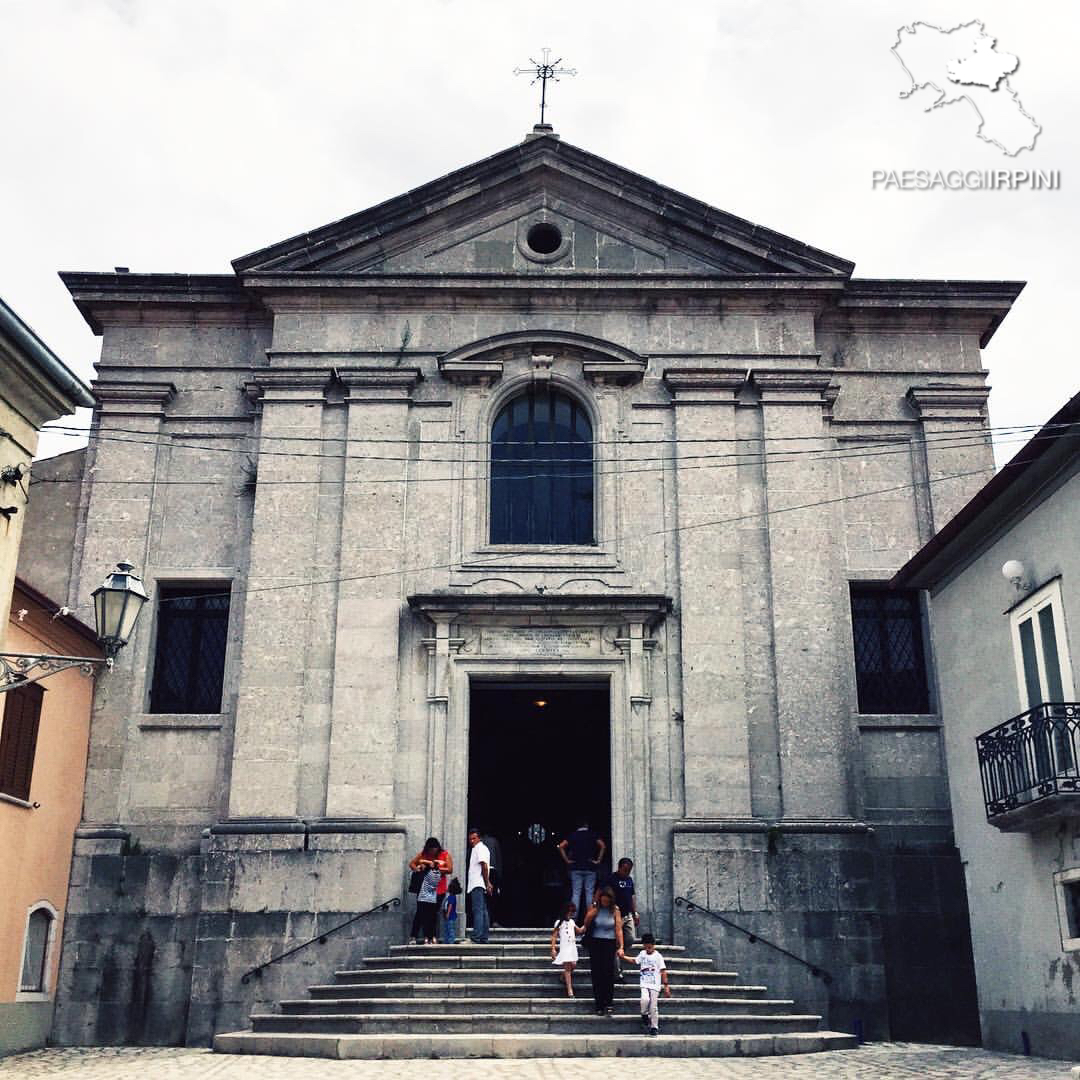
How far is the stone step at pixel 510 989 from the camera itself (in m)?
15.8

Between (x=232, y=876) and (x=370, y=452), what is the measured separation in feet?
20.8

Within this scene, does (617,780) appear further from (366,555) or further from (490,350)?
(490,350)

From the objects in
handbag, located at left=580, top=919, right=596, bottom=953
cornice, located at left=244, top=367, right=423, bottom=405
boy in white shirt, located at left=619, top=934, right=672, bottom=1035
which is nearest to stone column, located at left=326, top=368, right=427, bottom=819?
cornice, located at left=244, top=367, right=423, bottom=405

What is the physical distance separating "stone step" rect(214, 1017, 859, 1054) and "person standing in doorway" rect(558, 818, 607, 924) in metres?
2.73

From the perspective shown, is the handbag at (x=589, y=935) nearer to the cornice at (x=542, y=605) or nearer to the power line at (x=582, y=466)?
the cornice at (x=542, y=605)

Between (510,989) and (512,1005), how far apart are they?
1.52ft

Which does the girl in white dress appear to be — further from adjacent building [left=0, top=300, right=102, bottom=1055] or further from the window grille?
the window grille

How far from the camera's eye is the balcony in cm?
1390

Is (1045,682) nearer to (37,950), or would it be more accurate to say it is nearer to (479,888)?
(479,888)

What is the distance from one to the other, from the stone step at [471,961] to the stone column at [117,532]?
477 centimetres

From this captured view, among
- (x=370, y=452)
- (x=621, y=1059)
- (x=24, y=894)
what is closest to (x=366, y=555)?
(x=370, y=452)

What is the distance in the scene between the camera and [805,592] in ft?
63.9

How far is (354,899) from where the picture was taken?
17.9m

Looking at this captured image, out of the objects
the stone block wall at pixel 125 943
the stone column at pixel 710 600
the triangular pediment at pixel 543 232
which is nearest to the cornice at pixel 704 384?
the stone column at pixel 710 600
